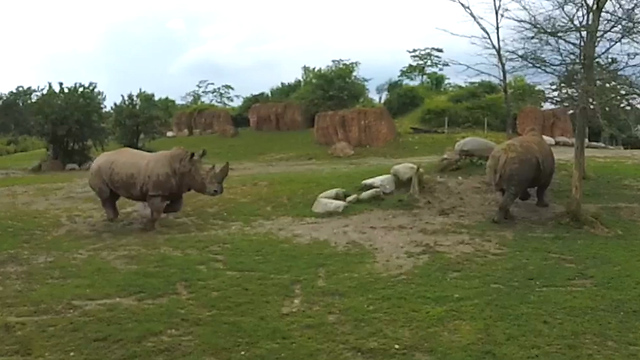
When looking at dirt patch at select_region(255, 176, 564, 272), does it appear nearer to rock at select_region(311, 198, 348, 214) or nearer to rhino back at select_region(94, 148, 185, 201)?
rock at select_region(311, 198, 348, 214)

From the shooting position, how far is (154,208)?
42.6ft

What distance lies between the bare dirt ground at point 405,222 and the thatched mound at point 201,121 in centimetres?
2897

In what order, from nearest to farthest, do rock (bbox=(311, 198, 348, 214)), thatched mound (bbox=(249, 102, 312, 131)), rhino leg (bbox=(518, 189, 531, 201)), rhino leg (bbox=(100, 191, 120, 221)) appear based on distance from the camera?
rhino leg (bbox=(100, 191, 120, 221)) < rhino leg (bbox=(518, 189, 531, 201)) < rock (bbox=(311, 198, 348, 214)) < thatched mound (bbox=(249, 102, 312, 131))

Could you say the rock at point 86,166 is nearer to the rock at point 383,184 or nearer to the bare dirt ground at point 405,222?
the bare dirt ground at point 405,222

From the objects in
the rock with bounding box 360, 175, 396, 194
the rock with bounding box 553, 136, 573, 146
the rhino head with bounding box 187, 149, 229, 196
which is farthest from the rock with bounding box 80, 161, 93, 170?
the rock with bounding box 553, 136, 573, 146

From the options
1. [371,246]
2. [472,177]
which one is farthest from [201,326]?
[472,177]

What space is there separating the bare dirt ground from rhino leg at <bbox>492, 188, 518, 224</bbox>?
0.28m

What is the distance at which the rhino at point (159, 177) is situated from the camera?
12859 millimetres

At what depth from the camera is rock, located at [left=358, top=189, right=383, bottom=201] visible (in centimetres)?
1577

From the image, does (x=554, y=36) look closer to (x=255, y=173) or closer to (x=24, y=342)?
(x=24, y=342)

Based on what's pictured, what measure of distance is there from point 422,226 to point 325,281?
4185mm

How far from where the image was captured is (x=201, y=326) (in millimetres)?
8039

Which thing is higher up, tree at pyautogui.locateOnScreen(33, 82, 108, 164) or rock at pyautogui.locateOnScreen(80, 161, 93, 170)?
tree at pyautogui.locateOnScreen(33, 82, 108, 164)

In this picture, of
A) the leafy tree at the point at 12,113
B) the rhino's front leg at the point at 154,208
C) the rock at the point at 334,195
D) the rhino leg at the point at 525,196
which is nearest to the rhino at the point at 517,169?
the rhino leg at the point at 525,196
